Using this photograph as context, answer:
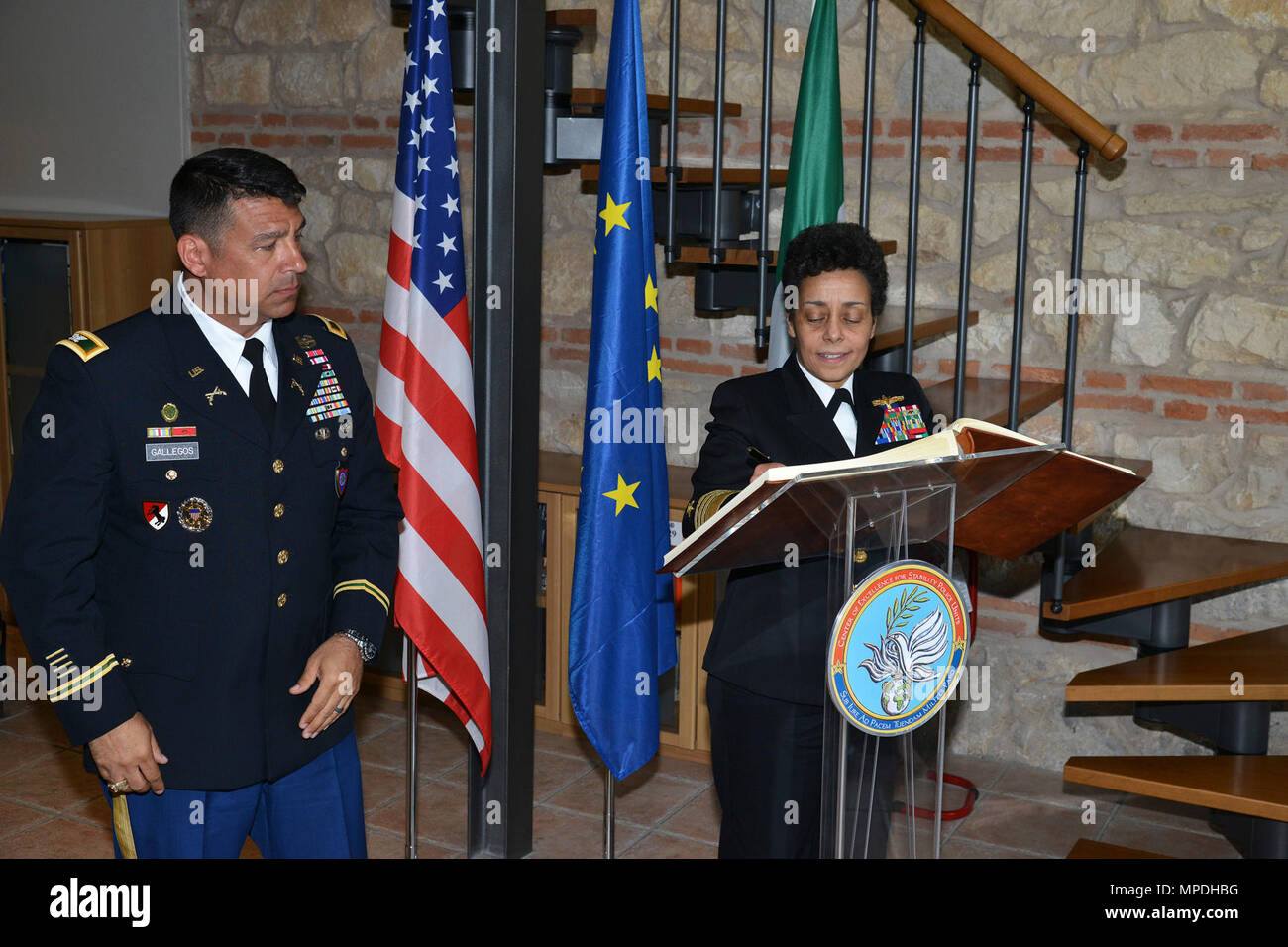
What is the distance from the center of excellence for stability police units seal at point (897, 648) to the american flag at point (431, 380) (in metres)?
1.33

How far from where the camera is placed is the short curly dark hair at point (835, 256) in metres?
2.47

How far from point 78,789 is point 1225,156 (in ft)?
12.4

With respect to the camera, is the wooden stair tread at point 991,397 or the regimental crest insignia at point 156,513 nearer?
the regimental crest insignia at point 156,513

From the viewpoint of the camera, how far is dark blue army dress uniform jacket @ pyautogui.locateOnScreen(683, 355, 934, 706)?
A: 234 cm

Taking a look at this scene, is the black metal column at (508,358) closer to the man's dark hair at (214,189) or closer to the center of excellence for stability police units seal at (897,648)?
the man's dark hair at (214,189)

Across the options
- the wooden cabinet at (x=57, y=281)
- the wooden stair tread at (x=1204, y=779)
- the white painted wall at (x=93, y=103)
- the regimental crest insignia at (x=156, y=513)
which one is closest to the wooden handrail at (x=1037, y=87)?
the wooden stair tread at (x=1204, y=779)

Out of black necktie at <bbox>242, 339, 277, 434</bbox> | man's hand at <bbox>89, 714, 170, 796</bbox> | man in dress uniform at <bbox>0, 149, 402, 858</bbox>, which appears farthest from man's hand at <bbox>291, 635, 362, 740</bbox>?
black necktie at <bbox>242, 339, 277, 434</bbox>

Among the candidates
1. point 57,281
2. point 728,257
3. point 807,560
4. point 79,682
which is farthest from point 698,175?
point 57,281

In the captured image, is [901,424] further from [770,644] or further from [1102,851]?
[1102,851]

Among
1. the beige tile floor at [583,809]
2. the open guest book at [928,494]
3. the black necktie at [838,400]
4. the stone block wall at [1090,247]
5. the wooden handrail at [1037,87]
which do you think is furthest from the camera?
the stone block wall at [1090,247]

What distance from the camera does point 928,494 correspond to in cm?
201

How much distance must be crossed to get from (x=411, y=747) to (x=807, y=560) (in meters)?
1.39

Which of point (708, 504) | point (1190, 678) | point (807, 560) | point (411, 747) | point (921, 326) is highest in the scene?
point (921, 326)

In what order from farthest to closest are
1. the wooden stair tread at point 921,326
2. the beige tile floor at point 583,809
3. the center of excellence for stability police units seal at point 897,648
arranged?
the beige tile floor at point 583,809
the wooden stair tread at point 921,326
the center of excellence for stability police units seal at point 897,648
